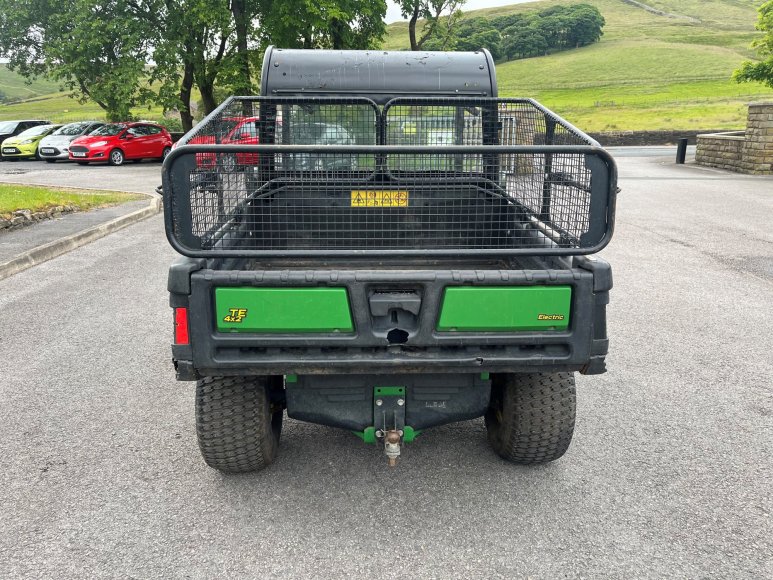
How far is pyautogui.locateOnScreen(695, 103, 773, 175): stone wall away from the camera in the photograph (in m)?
18.6

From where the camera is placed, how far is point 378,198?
3.84 metres

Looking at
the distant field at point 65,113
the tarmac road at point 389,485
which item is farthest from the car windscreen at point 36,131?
the tarmac road at point 389,485

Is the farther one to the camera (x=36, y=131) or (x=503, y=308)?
(x=36, y=131)

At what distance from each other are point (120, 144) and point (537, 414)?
24773mm

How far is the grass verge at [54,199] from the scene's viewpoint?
1164cm

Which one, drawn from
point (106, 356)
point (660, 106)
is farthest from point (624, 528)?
point (660, 106)

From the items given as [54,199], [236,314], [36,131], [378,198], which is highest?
[378,198]

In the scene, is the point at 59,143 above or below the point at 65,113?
below

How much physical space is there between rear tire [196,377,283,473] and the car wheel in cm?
2411

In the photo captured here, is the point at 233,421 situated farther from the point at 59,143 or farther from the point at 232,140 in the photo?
the point at 59,143

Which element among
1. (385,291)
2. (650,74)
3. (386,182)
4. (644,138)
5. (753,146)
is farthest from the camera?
(650,74)

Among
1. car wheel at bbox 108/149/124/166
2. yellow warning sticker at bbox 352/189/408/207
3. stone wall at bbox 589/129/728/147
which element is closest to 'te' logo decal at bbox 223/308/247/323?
yellow warning sticker at bbox 352/189/408/207

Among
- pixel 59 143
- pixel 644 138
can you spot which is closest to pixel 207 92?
pixel 59 143

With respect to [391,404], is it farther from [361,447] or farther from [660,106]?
[660,106]
